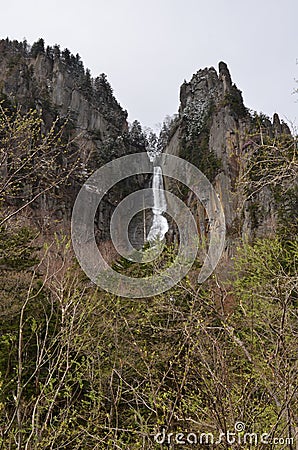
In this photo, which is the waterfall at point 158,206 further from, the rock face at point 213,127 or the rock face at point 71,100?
the rock face at point 213,127

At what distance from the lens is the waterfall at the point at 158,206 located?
2709cm

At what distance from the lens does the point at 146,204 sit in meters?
31.9

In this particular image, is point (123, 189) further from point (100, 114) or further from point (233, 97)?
point (233, 97)

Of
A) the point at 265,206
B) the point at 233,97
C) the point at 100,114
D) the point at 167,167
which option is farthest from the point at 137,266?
the point at 100,114

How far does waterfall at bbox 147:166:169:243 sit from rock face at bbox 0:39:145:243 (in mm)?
1836

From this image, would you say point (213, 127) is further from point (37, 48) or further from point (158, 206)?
point (37, 48)

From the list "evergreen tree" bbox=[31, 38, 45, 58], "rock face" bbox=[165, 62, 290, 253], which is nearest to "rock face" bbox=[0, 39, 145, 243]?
"evergreen tree" bbox=[31, 38, 45, 58]

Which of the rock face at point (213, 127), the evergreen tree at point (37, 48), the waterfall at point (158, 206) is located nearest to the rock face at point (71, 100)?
the evergreen tree at point (37, 48)

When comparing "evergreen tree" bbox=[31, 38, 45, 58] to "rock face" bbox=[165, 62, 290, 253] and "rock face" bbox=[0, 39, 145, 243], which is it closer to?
"rock face" bbox=[0, 39, 145, 243]

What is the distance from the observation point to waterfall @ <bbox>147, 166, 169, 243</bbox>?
27094mm

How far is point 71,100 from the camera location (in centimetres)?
3588

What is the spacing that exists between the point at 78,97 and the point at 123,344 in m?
32.1

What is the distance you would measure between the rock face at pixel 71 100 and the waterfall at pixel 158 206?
6.02 ft

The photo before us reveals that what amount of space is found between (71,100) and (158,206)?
12864mm
